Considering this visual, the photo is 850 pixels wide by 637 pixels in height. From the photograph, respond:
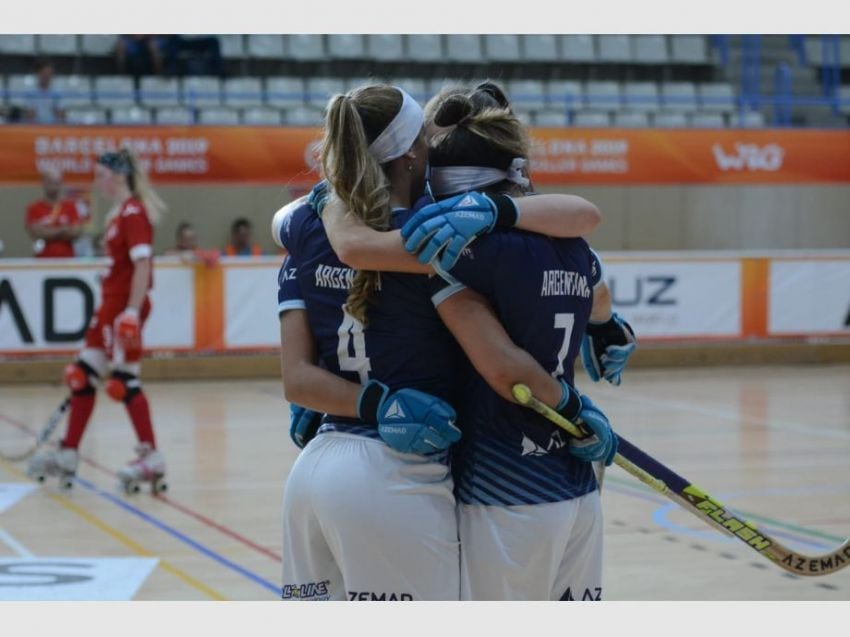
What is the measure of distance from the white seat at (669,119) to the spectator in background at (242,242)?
6.77 meters

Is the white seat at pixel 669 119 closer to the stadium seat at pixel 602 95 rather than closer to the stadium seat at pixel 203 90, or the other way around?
the stadium seat at pixel 602 95

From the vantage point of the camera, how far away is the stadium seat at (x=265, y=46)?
20.6 metres

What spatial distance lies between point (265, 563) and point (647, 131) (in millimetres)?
12996

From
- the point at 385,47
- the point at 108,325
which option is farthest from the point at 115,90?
the point at 108,325

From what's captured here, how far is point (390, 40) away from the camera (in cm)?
2108

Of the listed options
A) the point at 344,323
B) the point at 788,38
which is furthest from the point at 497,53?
the point at 344,323

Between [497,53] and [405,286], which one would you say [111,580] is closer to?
[405,286]

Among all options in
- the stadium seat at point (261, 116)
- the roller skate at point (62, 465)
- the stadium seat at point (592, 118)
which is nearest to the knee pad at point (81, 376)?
the roller skate at point (62, 465)

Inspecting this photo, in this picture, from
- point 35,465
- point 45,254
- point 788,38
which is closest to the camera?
point 35,465

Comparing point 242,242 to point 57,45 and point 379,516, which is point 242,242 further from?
point 379,516

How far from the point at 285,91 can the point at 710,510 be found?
16.8 metres

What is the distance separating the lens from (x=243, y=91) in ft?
63.9

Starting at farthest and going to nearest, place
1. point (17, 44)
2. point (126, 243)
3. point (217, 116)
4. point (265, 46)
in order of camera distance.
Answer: point (265, 46)
point (17, 44)
point (217, 116)
point (126, 243)

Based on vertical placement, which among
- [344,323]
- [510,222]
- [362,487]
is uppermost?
[510,222]
